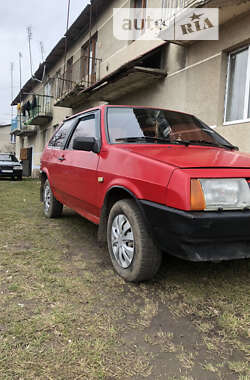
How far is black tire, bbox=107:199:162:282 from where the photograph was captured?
2.31 m

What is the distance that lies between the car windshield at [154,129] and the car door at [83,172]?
24cm

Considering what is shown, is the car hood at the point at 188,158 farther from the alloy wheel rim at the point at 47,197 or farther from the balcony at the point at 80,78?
the balcony at the point at 80,78

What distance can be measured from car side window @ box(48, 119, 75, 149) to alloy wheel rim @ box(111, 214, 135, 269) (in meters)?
2.12

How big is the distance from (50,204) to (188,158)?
333cm

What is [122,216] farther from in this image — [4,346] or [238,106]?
[238,106]

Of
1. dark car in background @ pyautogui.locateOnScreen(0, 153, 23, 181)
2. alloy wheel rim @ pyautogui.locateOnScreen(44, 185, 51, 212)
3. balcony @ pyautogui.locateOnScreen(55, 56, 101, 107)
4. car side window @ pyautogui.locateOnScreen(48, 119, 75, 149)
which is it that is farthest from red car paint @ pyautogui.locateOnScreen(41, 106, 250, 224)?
dark car in background @ pyautogui.locateOnScreen(0, 153, 23, 181)

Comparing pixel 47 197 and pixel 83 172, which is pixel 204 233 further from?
pixel 47 197

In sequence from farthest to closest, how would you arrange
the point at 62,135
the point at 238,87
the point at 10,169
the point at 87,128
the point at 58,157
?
the point at 10,169 → the point at 238,87 → the point at 62,135 → the point at 58,157 → the point at 87,128

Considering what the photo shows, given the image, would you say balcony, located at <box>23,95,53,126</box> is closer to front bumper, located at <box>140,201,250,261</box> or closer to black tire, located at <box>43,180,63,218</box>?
black tire, located at <box>43,180,63,218</box>

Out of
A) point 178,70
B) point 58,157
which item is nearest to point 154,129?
point 58,157

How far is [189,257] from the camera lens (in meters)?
2.01

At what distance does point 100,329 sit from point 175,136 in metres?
2.19

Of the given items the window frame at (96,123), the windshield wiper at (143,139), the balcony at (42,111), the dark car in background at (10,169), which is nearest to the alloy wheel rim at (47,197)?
the window frame at (96,123)

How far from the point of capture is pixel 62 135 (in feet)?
15.0
